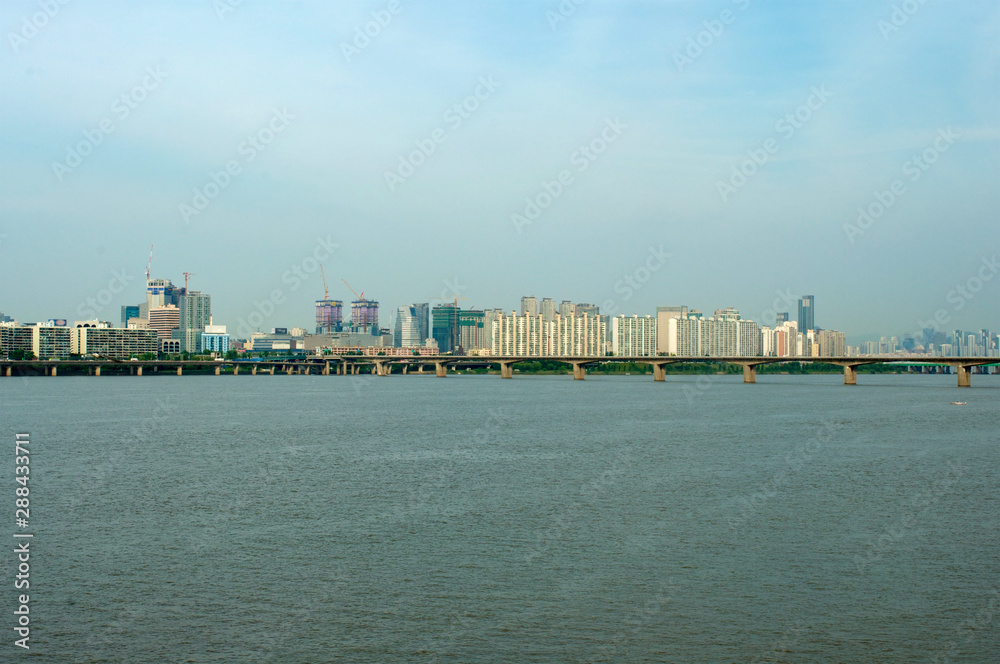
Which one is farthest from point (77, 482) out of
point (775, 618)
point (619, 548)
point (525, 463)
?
point (775, 618)

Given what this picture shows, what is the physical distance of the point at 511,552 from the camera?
75.7 ft

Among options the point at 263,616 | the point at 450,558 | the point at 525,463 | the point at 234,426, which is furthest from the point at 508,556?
the point at 234,426

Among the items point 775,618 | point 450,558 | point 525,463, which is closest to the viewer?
point 775,618

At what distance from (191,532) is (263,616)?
8240 mm

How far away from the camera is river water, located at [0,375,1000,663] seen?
16.8m

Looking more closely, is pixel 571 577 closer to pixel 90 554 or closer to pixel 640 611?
pixel 640 611

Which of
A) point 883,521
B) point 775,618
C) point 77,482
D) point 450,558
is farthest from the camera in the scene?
point 77,482

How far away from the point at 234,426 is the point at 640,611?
47456 mm

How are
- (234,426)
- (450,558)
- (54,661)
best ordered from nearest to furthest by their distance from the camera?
(54,661) → (450,558) → (234,426)

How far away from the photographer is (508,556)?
22.6m

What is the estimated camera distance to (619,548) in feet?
77.4

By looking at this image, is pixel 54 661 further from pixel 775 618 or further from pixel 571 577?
pixel 775 618

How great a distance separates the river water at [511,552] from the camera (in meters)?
16.8

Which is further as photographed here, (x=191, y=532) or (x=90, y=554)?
(x=191, y=532)
